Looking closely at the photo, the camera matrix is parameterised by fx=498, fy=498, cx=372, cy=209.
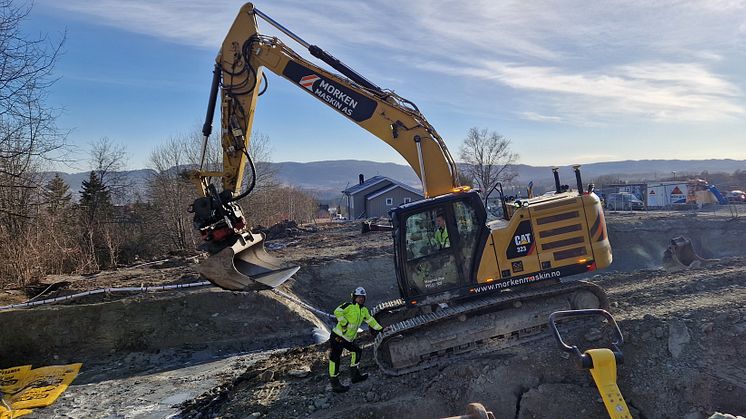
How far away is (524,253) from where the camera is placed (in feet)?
25.4

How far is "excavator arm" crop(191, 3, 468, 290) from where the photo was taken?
8.25 m

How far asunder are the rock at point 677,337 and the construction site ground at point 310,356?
0.02 m

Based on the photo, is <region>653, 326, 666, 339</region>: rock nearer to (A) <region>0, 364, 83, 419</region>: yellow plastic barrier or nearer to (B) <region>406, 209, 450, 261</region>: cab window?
(B) <region>406, 209, 450, 261</region>: cab window

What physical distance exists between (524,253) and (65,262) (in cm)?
1744

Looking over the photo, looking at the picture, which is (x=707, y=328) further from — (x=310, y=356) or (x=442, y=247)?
(x=310, y=356)

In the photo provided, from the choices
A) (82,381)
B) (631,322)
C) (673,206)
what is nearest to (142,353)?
(82,381)

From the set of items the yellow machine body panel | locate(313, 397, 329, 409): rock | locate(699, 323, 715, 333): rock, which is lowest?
locate(313, 397, 329, 409): rock

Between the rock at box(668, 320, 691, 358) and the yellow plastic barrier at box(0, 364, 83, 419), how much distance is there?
31.4 ft

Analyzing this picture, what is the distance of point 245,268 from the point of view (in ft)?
26.8

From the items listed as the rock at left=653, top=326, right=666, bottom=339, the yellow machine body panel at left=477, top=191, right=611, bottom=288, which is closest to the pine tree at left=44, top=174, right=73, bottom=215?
the yellow machine body panel at left=477, top=191, right=611, bottom=288

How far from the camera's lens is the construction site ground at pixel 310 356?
20.4ft

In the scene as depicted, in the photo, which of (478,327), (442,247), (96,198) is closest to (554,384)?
(478,327)

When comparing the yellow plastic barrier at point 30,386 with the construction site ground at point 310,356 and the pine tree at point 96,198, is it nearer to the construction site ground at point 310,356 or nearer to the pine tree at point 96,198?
the construction site ground at point 310,356

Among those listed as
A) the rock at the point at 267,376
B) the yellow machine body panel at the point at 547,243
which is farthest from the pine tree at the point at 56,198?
the yellow machine body panel at the point at 547,243
